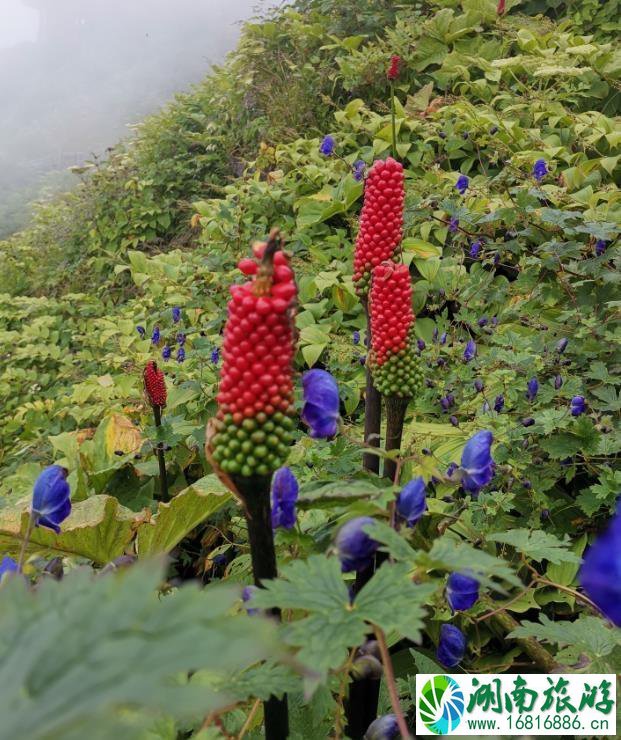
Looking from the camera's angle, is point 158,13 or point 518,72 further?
point 158,13

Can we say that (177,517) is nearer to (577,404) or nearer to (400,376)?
(400,376)

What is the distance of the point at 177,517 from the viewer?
163 centimetres

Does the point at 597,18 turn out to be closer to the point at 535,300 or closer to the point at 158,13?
the point at 535,300

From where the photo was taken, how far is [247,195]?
15.6 ft

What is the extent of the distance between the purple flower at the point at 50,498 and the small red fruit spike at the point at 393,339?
626 millimetres

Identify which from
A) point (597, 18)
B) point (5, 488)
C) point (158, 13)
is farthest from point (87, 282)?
point (158, 13)

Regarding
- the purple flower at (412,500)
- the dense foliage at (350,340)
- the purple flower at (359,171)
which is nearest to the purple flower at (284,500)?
the dense foliage at (350,340)

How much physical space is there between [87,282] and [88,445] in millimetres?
4188

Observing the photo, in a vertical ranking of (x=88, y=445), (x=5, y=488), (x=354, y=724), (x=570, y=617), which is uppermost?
(x=354, y=724)

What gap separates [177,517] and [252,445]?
1.00 metres

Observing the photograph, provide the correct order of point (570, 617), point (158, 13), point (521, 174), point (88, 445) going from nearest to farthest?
1. point (570, 617)
2. point (88, 445)
3. point (521, 174)
4. point (158, 13)

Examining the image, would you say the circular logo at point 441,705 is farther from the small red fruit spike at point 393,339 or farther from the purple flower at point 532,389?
the purple flower at point 532,389

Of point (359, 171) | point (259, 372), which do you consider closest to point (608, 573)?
point (259, 372)

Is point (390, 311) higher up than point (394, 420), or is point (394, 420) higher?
point (390, 311)
